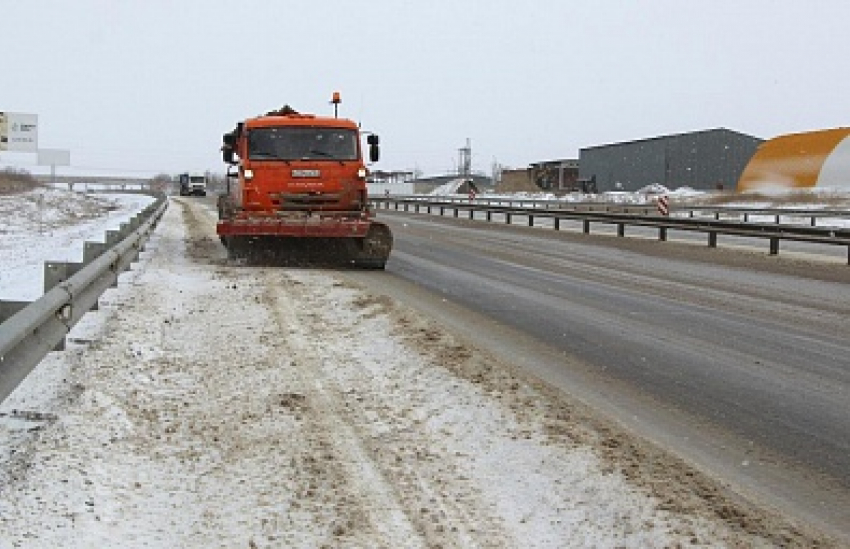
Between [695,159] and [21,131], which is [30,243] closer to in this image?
[21,131]

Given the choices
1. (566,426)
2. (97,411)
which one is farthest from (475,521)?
(97,411)

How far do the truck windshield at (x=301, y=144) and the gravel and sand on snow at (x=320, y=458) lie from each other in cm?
750

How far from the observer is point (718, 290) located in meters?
12.5

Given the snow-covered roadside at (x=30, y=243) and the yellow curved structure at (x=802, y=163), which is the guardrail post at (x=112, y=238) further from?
the yellow curved structure at (x=802, y=163)

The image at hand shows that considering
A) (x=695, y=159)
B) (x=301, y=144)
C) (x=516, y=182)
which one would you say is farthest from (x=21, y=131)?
(x=516, y=182)

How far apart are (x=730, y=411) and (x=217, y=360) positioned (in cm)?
377

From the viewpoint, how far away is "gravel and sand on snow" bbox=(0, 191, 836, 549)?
3.40m

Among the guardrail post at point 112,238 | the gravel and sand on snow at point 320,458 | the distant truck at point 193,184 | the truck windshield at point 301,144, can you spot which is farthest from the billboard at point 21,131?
the distant truck at point 193,184

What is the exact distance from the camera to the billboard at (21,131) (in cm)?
2088

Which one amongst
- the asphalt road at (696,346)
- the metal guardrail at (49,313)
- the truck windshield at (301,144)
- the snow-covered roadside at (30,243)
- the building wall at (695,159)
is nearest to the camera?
the metal guardrail at (49,313)

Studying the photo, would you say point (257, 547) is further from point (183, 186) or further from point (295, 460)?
point (183, 186)

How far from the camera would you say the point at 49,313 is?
506cm

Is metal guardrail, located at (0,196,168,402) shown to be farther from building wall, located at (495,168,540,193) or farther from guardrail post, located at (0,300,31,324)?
building wall, located at (495,168,540,193)

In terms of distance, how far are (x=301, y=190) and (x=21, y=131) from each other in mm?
11040
